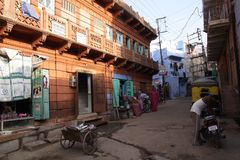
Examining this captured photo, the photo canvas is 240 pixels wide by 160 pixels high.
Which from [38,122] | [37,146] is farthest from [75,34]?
[37,146]

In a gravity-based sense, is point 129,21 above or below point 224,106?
above

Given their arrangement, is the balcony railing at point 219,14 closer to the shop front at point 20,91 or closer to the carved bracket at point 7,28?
the shop front at point 20,91

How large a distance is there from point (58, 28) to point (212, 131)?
7.55 metres

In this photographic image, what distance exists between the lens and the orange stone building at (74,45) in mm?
9048

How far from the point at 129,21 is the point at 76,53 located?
7789mm

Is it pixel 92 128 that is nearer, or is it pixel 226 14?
pixel 92 128

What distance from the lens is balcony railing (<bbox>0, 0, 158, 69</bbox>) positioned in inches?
324

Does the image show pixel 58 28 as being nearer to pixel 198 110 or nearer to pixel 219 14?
pixel 198 110

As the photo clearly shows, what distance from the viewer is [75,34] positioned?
462 inches

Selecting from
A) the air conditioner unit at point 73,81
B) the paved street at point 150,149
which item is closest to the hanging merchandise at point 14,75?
the paved street at point 150,149

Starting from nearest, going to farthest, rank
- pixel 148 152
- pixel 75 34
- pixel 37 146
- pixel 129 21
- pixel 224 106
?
pixel 148 152, pixel 37 146, pixel 75 34, pixel 224 106, pixel 129 21

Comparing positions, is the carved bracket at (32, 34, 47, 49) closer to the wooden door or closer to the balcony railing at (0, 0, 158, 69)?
the balcony railing at (0, 0, 158, 69)

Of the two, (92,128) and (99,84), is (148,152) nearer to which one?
(92,128)

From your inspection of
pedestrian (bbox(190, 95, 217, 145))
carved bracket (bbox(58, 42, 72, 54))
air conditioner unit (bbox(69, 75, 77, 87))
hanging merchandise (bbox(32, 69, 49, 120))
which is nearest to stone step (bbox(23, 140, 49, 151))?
hanging merchandise (bbox(32, 69, 49, 120))
